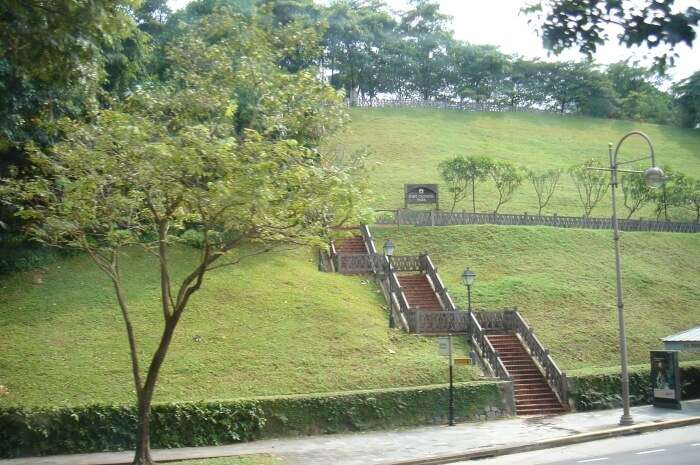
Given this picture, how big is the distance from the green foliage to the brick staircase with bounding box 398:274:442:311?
11542mm

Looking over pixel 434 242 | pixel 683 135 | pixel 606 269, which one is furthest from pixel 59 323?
pixel 683 135

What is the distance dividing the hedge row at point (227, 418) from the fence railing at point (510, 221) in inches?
785

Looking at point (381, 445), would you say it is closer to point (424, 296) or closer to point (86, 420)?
point (86, 420)

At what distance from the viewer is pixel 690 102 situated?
92.4m

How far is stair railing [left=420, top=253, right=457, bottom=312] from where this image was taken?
30464 mm

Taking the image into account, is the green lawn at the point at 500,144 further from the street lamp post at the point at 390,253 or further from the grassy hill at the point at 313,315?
the street lamp post at the point at 390,253

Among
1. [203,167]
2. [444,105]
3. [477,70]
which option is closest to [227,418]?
[203,167]

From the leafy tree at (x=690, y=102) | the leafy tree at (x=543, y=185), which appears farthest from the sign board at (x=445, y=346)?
the leafy tree at (x=690, y=102)

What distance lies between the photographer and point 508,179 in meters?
Answer: 49.9

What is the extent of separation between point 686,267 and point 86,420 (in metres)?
35.4

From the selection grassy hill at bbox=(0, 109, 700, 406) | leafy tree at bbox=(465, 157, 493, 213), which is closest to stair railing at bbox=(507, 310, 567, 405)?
grassy hill at bbox=(0, 109, 700, 406)

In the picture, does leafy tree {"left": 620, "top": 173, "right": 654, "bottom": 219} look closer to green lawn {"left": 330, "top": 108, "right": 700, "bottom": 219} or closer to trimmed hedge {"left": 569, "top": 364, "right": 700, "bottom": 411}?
green lawn {"left": 330, "top": 108, "right": 700, "bottom": 219}

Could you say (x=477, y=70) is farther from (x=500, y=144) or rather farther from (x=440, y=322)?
(x=440, y=322)

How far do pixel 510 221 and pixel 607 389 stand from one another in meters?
19.4
